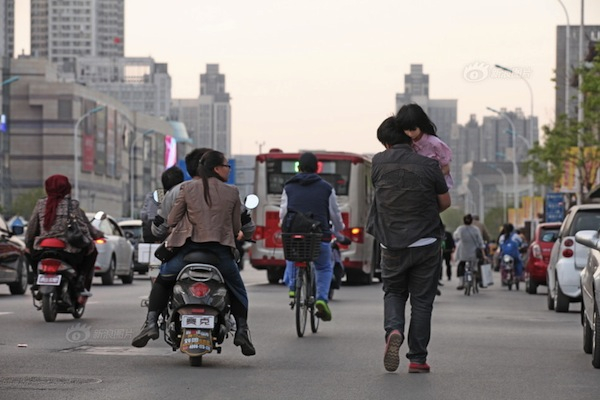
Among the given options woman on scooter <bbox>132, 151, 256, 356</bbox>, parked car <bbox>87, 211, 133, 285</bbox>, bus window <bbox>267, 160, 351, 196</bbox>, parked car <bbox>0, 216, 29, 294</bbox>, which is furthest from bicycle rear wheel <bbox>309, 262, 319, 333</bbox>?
bus window <bbox>267, 160, 351, 196</bbox>

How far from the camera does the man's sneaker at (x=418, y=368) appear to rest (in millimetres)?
11109

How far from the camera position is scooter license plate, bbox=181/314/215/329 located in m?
11.3

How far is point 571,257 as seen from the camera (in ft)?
73.4

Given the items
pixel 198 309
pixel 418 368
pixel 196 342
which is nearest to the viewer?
pixel 418 368

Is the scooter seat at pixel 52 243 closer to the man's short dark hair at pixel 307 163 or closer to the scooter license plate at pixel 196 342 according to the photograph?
the man's short dark hair at pixel 307 163

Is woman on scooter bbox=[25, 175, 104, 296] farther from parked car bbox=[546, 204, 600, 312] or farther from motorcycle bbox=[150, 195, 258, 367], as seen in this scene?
parked car bbox=[546, 204, 600, 312]

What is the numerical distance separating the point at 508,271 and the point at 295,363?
79.2ft

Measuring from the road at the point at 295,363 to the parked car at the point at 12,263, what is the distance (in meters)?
5.35

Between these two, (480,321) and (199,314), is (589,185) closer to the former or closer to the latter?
(480,321)

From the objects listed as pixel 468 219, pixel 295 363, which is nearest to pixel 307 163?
pixel 295 363

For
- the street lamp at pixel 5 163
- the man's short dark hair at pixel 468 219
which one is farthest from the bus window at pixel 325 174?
the street lamp at pixel 5 163

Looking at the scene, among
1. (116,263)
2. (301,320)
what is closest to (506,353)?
(301,320)

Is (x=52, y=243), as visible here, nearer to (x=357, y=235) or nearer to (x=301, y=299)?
(x=301, y=299)

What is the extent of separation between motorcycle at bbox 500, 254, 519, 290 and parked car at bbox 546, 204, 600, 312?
41.7 feet
